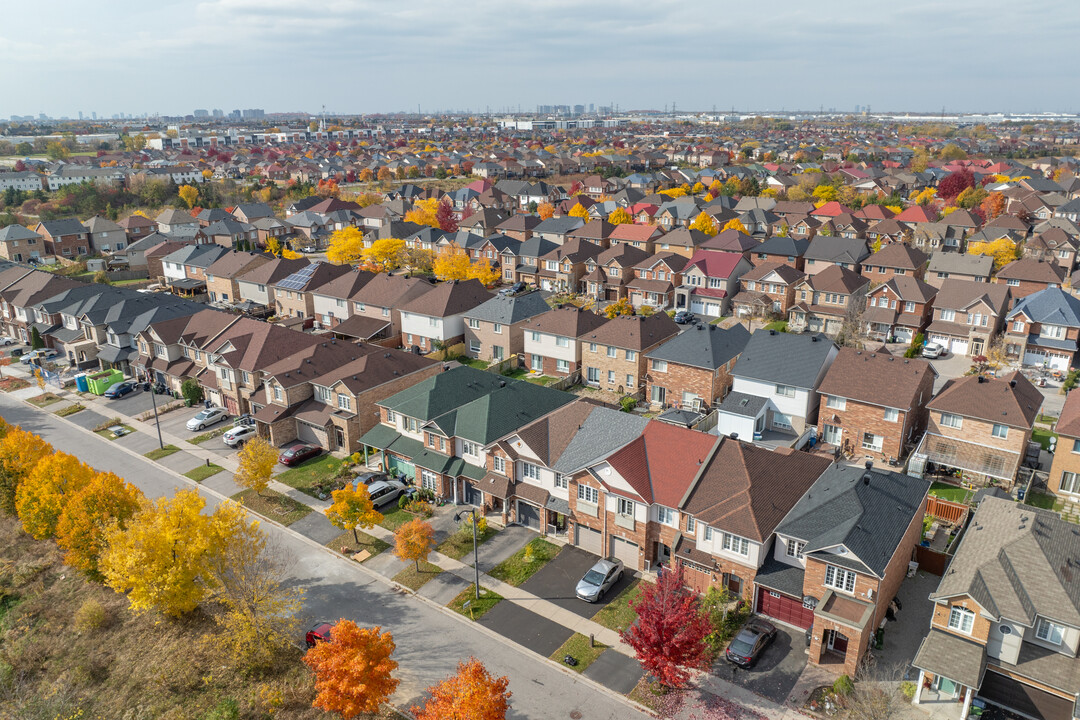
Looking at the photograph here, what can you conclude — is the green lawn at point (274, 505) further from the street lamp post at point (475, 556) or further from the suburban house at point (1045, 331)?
the suburban house at point (1045, 331)

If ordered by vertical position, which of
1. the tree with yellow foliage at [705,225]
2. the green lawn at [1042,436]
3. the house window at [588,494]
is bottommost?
the green lawn at [1042,436]

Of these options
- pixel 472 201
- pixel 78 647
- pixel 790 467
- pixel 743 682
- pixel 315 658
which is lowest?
pixel 78 647

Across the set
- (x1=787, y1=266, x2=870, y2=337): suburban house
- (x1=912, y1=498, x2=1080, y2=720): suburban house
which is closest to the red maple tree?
(x1=912, y1=498, x2=1080, y2=720): suburban house

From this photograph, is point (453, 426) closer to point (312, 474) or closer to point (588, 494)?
point (588, 494)

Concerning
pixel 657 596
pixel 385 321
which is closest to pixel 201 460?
pixel 385 321

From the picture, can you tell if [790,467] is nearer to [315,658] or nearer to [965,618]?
[965,618]

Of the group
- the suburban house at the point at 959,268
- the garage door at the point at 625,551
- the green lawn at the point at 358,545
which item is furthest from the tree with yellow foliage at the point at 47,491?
the suburban house at the point at 959,268
